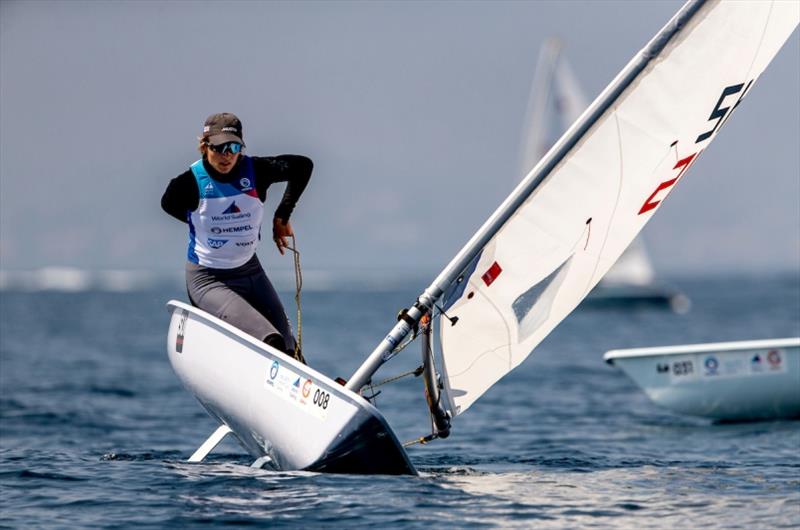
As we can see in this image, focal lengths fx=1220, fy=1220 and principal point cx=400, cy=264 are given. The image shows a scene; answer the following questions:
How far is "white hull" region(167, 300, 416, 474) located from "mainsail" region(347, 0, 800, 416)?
338 mm

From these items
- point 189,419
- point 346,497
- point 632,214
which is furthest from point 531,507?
point 189,419

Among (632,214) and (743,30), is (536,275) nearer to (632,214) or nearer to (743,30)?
(632,214)

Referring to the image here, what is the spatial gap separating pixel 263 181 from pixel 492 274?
158cm

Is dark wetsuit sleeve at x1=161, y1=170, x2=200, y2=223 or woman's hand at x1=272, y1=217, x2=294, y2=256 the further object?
woman's hand at x1=272, y1=217, x2=294, y2=256

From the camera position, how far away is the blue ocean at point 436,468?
267 inches

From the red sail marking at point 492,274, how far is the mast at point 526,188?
139 mm

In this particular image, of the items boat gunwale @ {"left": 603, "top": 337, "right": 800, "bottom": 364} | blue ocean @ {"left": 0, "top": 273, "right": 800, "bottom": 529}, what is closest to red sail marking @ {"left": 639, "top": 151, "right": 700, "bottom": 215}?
blue ocean @ {"left": 0, "top": 273, "right": 800, "bottom": 529}

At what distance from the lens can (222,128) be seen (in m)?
7.50

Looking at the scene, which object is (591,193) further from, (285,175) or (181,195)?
(181,195)

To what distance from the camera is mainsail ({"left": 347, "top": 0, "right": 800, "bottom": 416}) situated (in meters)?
7.18

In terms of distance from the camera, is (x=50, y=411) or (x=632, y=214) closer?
(x=632, y=214)

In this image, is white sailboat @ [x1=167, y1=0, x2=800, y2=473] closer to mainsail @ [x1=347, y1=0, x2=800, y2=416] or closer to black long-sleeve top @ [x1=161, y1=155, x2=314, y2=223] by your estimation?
mainsail @ [x1=347, y1=0, x2=800, y2=416]

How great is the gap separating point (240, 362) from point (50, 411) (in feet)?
26.8

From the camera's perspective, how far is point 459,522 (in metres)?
6.58
